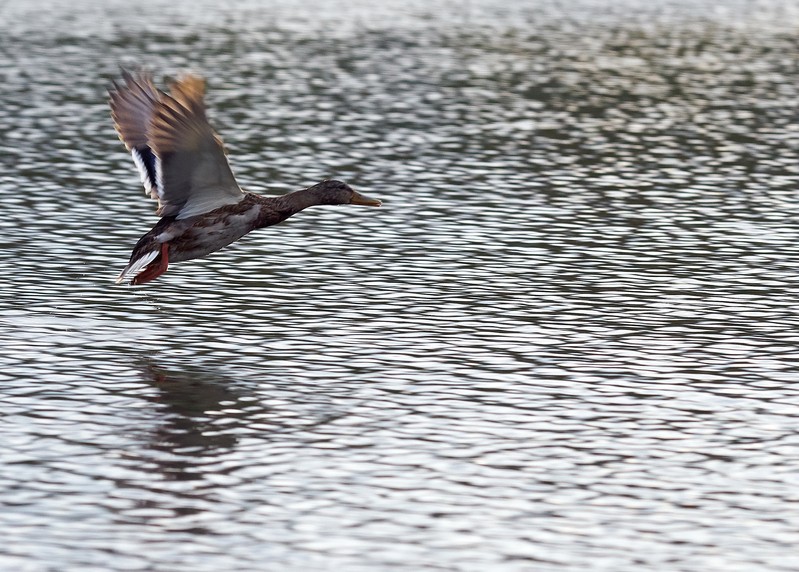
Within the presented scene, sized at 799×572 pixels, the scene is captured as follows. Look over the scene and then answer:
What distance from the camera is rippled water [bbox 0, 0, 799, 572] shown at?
941cm

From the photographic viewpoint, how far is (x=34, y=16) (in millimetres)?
44625

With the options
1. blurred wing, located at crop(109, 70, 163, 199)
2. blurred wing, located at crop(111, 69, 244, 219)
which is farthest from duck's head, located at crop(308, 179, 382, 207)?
blurred wing, located at crop(109, 70, 163, 199)

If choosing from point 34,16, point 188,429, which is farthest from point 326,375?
point 34,16

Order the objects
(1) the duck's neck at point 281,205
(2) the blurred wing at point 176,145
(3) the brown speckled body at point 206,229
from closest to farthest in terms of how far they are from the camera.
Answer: (2) the blurred wing at point 176,145, (3) the brown speckled body at point 206,229, (1) the duck's neck at point 281,205

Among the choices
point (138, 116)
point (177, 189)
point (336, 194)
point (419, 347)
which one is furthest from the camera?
point (336, 194)

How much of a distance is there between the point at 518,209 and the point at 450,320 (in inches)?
241

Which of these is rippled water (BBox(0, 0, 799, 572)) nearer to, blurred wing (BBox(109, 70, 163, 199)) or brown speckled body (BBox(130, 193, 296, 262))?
brown speckled body (BBox(130, 193, 296, 262))

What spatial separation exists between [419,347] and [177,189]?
2602 mm

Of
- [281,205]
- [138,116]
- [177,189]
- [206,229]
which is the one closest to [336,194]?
[281,205]

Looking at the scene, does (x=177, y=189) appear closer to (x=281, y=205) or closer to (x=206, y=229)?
(x=206, y=229)

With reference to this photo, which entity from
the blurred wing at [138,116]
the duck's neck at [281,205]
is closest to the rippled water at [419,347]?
the duck's neck at [281,205]

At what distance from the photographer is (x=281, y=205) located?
14.6 meters

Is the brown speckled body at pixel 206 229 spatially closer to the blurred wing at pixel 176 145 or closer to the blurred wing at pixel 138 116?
the blurred wing at pixel 176 145

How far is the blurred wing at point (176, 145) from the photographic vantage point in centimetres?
1366
